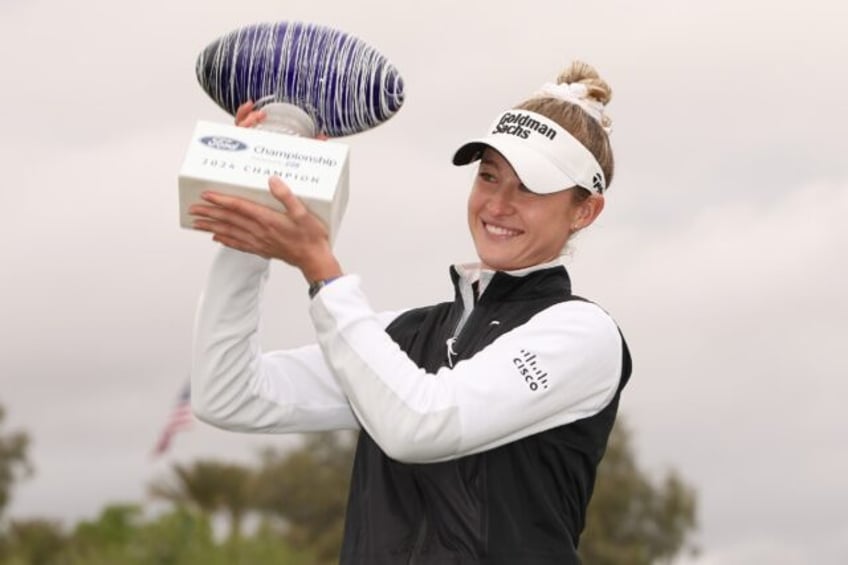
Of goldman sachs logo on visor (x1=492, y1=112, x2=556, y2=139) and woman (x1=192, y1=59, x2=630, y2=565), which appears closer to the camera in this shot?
woman (x1=192, y1=59, x2=630, y2=565)

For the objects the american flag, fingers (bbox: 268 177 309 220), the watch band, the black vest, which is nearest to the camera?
fingers (bbox: 268 177 309 220)

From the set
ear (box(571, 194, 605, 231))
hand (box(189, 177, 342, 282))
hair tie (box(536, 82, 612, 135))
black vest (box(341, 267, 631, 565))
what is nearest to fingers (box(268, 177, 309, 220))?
hand (box(189, 177, 342, 282))

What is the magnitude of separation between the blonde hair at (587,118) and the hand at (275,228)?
3.29ft

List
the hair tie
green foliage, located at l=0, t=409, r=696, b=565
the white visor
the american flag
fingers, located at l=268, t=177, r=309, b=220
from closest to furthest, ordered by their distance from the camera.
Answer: fingers, located at l=268, t=177, r=309, b=220, the white visor, the hair tie, the american flag, green foliage, located at l=0, t=409, r=696, b=565

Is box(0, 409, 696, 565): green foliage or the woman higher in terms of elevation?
the woman

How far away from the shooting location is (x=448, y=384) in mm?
5020

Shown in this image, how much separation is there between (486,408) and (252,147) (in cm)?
97

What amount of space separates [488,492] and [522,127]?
1.16m

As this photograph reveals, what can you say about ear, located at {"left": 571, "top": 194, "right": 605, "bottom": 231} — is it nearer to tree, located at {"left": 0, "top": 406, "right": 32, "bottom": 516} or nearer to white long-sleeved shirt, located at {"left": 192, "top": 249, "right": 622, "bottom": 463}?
white long-sleeved shirt, located at {"left": 192, "top": 249, "right": 622, "bottom": 463}

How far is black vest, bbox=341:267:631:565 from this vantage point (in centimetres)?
517

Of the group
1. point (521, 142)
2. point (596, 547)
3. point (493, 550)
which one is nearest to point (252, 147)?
point (521, 142)

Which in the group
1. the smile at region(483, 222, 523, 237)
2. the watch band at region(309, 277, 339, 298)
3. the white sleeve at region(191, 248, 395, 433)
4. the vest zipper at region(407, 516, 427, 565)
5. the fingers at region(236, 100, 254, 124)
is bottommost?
the vest zipper at region(407, 516, 427, 565)

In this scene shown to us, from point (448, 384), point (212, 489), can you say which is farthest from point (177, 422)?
point (448, 384)

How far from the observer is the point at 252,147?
5.08 meters
